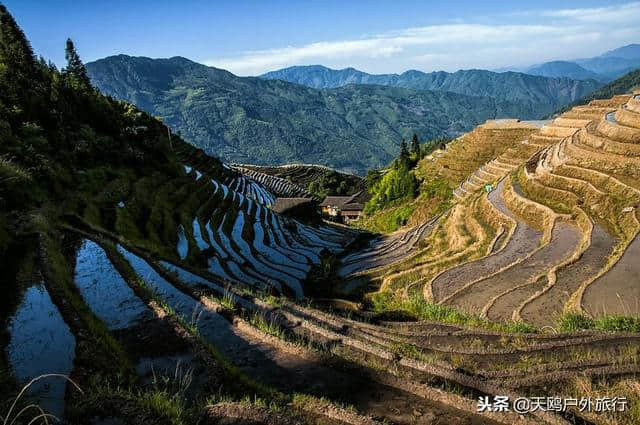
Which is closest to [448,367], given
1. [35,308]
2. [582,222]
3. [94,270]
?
[35,308]

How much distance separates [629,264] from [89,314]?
722 inches

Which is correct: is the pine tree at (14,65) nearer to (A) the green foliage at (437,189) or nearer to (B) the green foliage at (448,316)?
(B) the green foliage at (448,316)

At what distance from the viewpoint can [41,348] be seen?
7.55 meters

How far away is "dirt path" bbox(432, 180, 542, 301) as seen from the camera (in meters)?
18.0

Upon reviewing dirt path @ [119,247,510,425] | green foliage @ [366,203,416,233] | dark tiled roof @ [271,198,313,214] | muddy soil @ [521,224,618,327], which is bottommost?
green foliage @ [366,203,416,233]

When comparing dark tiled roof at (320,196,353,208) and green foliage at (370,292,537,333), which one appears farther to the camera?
dark tiled roof at (320,196,353,208)

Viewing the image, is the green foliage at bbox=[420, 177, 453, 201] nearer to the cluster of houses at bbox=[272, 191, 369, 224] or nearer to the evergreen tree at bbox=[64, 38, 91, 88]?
the cluster of houses at bbox=[272, 191, 369, 224]

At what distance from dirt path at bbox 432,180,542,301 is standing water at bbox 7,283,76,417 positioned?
13.6 metres

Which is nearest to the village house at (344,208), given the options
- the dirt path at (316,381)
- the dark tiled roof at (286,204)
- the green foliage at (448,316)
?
the dark tiled roof at (286,204)

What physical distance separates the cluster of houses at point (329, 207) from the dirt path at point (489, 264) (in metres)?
38.7

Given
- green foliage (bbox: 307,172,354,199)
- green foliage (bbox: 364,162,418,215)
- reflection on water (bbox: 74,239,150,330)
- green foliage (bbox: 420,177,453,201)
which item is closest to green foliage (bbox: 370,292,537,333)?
reflection on water (bbox: 74,239,150,330)

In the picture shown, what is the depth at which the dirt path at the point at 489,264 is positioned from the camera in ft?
59.1

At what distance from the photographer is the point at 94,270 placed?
12.6m

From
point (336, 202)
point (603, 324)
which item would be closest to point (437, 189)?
point (336, 202)
